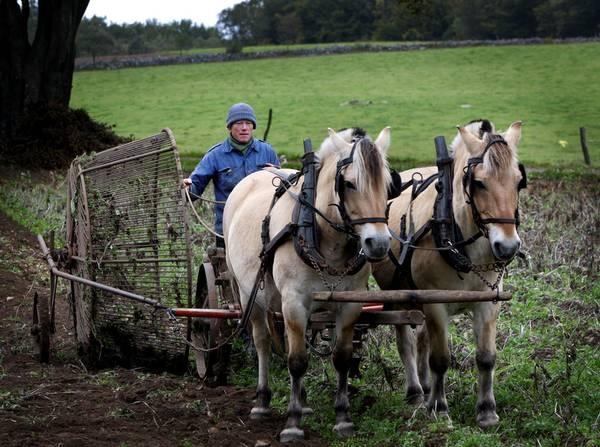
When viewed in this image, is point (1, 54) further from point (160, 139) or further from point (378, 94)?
point (378, 94)

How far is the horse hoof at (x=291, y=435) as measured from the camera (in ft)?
19.4

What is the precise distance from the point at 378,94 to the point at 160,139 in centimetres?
3194

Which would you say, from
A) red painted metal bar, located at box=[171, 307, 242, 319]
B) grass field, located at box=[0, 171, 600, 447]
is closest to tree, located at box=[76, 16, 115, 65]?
grass field, located at box=[0, 171, 600, 447]

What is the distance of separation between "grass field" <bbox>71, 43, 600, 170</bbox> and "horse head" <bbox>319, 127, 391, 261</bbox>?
16.8 metres

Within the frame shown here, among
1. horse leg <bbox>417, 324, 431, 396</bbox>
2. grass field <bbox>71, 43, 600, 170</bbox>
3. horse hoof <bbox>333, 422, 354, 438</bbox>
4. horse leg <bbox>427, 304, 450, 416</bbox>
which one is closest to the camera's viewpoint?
horse hoof <bbox>333, 422, 354, 438</bbox>

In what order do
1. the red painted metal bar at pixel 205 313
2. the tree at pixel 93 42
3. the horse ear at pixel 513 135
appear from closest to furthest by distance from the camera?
the horse ear at pixel 513 135 → the red painted metal bar at pixel 205 313 → the tree at pixel 93 42

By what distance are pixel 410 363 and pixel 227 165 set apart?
2546mm

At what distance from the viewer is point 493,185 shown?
5.58 m

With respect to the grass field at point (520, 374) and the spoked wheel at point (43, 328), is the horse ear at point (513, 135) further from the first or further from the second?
the spoked wheel at point (43, 328)

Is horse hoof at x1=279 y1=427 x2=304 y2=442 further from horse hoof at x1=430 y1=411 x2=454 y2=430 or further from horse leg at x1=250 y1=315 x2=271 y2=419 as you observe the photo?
horse hoof at x1=430 y1=411 x2=454 y2=430

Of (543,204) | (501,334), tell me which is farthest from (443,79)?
(501,334)

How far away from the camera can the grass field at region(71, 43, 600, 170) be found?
29.4m

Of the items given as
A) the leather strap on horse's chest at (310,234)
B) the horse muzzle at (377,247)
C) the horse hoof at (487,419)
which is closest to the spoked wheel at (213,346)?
the leather strap on horse's chest at (310,234)

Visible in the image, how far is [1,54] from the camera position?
21.1m
